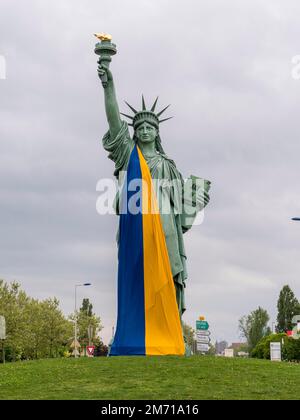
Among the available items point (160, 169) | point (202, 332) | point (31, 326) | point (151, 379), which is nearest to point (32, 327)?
point (31, 326)

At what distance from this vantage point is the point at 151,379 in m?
18.1

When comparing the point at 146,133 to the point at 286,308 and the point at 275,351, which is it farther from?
the point at 286,308

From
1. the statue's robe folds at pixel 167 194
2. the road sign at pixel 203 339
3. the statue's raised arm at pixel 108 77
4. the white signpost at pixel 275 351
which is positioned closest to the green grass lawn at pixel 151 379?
the statue's robe folds at pixel 167 194

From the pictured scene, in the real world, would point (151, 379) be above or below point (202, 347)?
below

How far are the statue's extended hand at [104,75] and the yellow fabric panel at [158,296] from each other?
4207 millimetres

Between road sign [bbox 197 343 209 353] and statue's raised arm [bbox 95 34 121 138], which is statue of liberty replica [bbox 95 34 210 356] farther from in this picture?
road sign [bbox 197 343 209 353]

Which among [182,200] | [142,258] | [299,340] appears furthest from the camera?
[299,340]

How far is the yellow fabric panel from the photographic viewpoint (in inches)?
918

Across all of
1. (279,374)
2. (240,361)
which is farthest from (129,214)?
(279,374)

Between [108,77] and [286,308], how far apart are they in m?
65.6

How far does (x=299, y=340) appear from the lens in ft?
181

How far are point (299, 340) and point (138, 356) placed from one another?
35177 millimetres

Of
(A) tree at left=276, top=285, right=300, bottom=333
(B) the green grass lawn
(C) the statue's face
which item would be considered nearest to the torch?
(C) the statue's face
